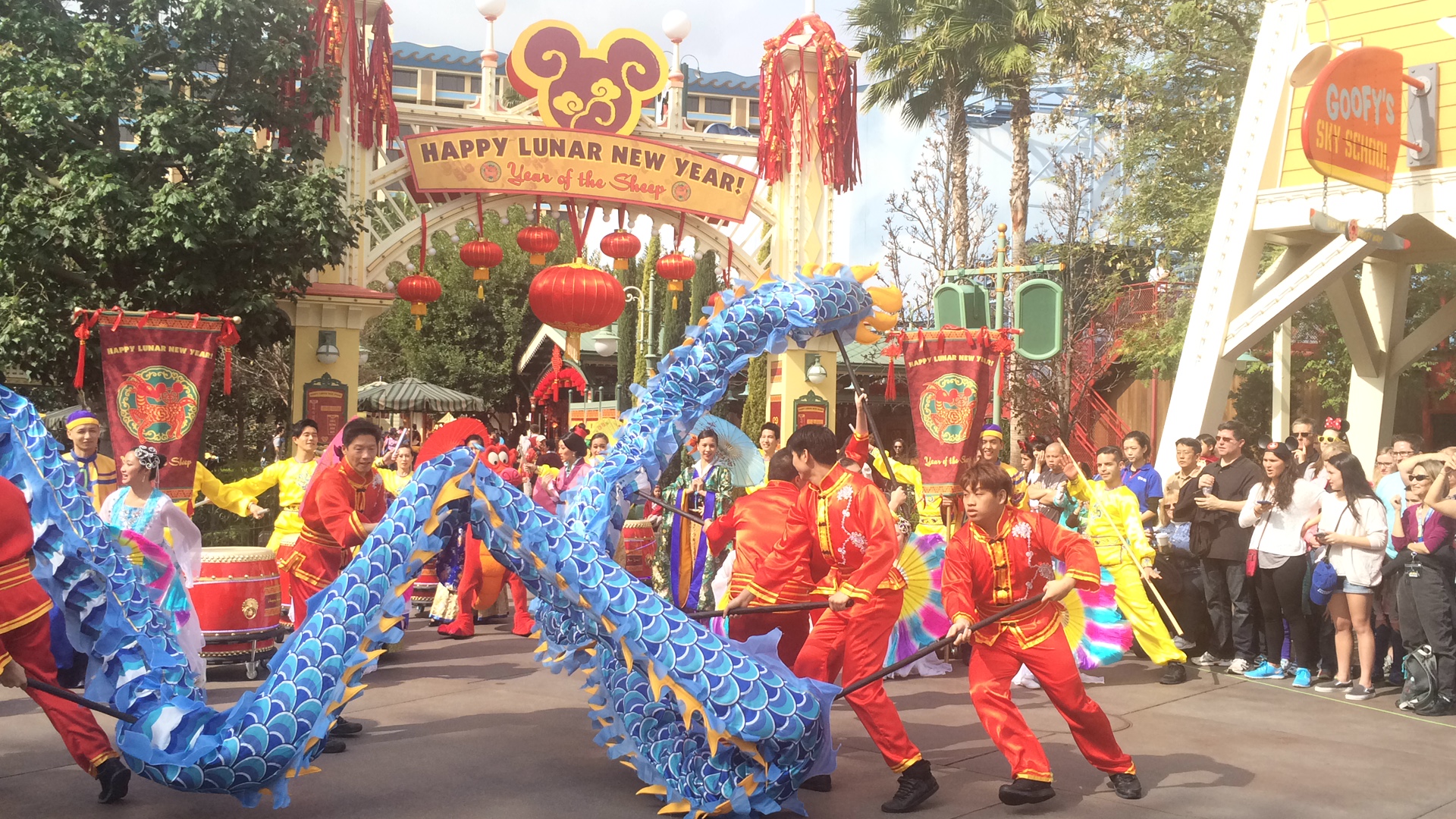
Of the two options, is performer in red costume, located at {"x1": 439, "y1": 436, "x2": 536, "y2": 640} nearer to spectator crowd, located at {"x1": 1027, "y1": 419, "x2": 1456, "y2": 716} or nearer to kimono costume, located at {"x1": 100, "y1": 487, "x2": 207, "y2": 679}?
kimono costume, located at {"x1": 100, "y1": 487, "x2": 207, "y2": 679}

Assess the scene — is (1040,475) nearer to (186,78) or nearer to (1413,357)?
(1413,357)

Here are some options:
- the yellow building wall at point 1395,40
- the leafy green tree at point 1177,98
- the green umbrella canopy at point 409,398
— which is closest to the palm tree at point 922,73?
the leafy green tree at point 1177,98

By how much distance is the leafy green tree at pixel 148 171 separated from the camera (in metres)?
11.7

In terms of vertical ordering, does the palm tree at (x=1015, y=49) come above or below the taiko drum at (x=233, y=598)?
above

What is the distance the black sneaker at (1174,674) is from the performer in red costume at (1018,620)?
10.1ft

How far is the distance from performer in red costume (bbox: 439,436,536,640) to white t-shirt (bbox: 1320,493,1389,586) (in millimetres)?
5903

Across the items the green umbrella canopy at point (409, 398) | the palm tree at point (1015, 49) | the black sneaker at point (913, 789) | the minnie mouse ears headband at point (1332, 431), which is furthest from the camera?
the green umbrella canopy at point (409, 398)

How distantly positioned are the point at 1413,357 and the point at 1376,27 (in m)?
4.30

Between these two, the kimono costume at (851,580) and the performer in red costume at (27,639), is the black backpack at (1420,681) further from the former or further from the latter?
the performer in red costume at (27,639)

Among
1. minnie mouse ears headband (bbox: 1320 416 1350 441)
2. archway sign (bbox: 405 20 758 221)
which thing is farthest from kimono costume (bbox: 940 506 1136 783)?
archway sign (bbox: 405 20 758 221)

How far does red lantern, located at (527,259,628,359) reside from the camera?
534 inches

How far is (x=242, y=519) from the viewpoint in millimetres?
14000

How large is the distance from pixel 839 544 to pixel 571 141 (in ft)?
35.9

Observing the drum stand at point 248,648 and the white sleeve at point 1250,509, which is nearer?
the drum stand at point 248,648
